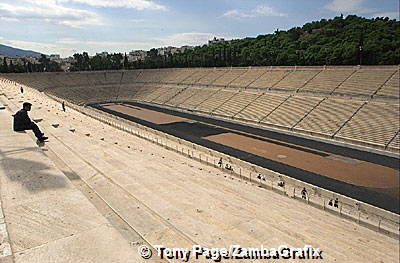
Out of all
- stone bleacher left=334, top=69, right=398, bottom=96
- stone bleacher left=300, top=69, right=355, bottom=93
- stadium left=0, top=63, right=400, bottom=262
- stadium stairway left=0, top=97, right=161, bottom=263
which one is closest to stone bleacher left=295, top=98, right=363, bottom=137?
stadium left=0, top=63, right=400, bottom=262

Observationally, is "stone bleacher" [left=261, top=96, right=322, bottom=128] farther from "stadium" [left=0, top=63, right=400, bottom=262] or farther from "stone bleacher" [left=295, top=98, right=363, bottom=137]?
"stone bleacher" [left=295, top=98, right=363, bottom=137]

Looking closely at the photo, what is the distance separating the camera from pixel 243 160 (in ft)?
73.7

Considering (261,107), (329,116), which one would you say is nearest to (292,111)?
(329,116)

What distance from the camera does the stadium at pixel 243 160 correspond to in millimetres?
7223

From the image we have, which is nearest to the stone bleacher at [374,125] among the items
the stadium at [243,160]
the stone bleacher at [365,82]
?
the stadium at [243,160]

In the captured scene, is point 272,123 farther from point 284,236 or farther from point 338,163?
point 284,236

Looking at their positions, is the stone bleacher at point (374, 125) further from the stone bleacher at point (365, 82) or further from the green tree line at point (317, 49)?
the green tree line at point (317, 49)

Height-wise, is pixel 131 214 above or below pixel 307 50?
below

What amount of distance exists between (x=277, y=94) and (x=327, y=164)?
20.7 meters

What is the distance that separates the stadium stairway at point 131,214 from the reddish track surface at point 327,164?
7498 millimetres

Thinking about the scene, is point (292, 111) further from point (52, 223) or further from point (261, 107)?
point (52, 223)

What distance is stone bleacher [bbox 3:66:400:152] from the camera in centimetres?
2897

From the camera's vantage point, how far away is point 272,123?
111ft

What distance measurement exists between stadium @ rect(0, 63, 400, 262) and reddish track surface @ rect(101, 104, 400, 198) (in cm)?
8
